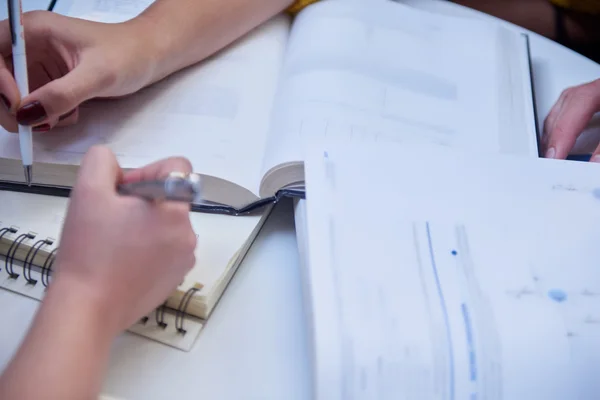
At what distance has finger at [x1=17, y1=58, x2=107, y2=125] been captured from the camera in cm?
46

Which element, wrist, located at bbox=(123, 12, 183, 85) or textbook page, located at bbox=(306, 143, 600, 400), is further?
wrist, located at bbox=(123, 12, 183, 85)

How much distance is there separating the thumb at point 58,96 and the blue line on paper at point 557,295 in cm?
42

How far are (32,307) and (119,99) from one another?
24 centimetres

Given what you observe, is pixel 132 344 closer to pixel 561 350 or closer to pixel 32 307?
pixel 32 307

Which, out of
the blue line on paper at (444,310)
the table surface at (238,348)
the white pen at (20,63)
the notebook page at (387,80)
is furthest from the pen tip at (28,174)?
the blue line on paper at (444,310)

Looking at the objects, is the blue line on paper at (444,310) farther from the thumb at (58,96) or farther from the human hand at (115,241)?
the thumb at (58,96)

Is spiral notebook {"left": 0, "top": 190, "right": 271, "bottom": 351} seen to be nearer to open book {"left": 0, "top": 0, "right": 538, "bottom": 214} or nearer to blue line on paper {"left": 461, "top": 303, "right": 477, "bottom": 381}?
open book {"left": 0, "top": 0, "right": 538, "bottom": 214}

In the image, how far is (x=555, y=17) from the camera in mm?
816

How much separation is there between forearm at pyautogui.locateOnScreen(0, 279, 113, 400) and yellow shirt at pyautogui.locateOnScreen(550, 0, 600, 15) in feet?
2.53

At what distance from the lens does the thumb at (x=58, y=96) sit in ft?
1.50

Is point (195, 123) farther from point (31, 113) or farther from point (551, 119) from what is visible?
point (551, 119)

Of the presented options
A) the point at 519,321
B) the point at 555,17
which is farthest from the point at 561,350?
the point at 555,17

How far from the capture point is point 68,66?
523 mm

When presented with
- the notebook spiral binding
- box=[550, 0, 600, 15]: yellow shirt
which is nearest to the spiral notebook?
the notebook spiral binding
